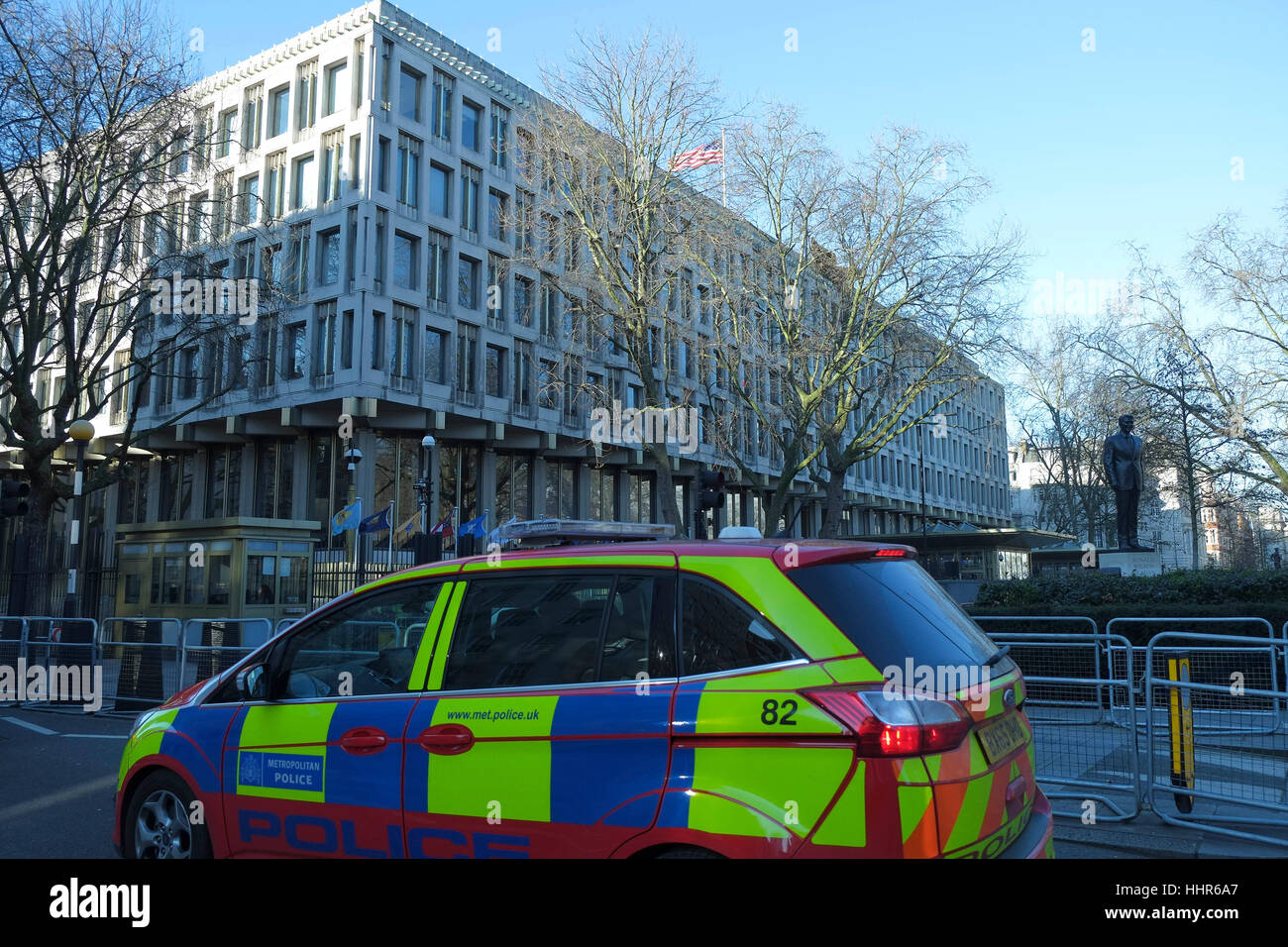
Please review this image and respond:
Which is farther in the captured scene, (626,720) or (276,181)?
(276,181)

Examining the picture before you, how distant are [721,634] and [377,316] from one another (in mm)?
30942

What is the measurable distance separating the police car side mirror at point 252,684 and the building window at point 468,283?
31.5 meters

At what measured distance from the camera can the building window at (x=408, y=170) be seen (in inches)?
1319

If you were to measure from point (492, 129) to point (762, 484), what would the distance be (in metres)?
22.6

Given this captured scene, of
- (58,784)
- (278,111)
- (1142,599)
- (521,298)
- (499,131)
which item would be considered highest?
(499,131)

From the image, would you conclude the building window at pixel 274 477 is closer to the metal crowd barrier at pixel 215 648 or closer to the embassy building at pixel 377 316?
the embassy building at pixel 377 316

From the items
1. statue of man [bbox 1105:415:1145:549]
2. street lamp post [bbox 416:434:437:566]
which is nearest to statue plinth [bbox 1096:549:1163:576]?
→ statue of man [bbox 1105:415:1145:549]

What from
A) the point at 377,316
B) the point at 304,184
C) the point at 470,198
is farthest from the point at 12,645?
the point at 470,198

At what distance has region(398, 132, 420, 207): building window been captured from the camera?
110 feet

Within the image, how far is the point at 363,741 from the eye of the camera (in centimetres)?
395

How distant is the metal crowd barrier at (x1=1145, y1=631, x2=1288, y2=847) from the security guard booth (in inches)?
673

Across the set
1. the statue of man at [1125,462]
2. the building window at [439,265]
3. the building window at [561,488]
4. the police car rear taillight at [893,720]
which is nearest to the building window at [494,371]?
the building window at [439,265]

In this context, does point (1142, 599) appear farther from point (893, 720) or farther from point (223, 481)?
point (223, 481)
